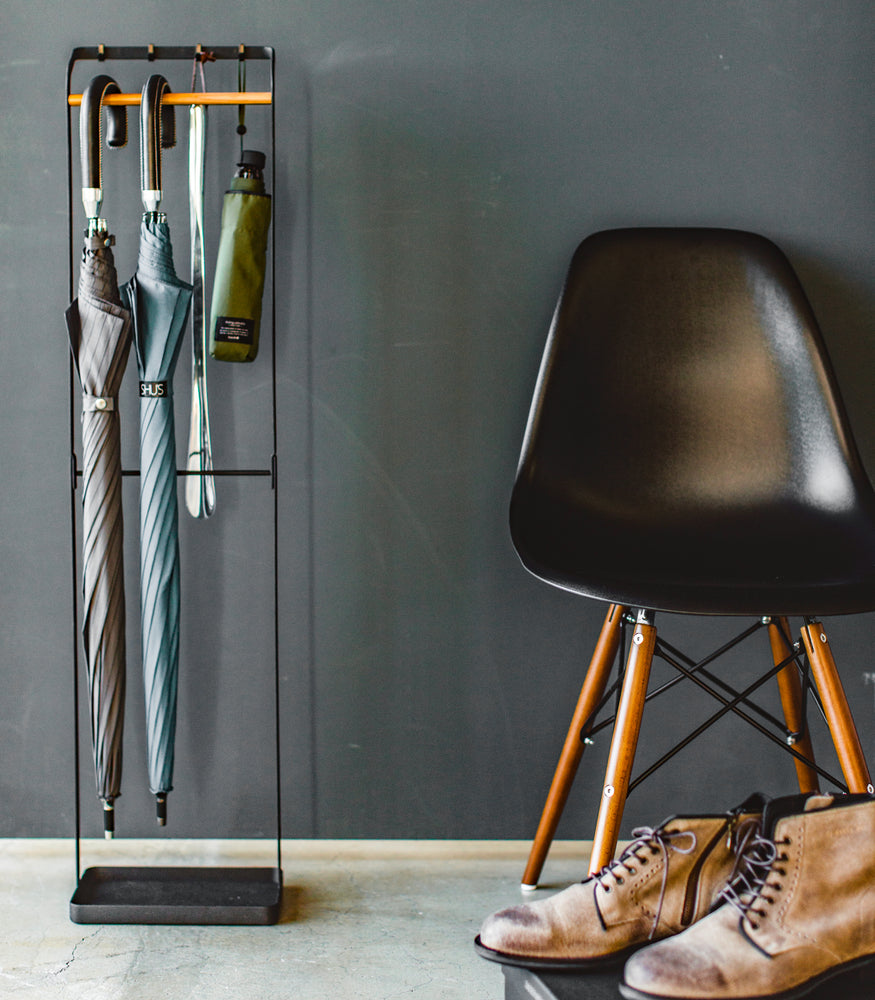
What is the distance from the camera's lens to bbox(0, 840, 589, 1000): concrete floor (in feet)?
4.16

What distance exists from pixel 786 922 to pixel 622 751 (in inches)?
11.4

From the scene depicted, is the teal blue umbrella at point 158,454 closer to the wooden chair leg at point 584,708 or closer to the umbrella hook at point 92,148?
the umbrella hook at point 92,148

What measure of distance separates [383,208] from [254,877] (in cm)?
114

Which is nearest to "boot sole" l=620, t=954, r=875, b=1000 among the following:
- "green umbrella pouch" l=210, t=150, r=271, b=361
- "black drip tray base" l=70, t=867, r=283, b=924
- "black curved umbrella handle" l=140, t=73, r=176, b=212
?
"black drip tray base" l=70, t=867, r=283, b=924

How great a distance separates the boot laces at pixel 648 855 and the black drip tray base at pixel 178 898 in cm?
67

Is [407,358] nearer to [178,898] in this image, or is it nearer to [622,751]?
[622,751]

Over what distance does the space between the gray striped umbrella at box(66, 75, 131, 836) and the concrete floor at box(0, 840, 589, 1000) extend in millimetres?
190

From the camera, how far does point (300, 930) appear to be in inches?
54.9

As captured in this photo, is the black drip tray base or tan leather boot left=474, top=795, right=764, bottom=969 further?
the black drip tray base

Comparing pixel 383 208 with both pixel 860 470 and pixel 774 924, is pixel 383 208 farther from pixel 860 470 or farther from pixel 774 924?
pixel 774 924

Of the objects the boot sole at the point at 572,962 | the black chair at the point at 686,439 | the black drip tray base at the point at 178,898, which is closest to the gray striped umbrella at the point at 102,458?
the black drip tray base at the point at 178,898

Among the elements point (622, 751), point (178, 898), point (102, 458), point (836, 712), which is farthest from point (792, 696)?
point (102, 458)

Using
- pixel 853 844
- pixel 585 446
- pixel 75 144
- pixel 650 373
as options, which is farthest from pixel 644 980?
pixel 75 144

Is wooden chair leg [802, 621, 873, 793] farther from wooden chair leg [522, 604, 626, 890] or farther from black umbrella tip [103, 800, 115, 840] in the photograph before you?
black umbrella tip [103, 800, 115, 840]
